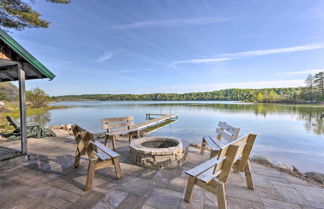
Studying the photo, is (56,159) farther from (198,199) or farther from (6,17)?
(6,17)

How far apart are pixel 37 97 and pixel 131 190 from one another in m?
→ 33.3

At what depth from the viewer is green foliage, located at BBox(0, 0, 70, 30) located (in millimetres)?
5785

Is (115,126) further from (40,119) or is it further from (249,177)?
(40,119)

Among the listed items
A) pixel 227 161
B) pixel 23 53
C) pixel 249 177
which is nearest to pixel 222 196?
pixel 227 161

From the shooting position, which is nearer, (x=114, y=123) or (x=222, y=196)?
(x=222, y=196)

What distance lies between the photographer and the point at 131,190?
2076 mm

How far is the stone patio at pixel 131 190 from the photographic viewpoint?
178cm

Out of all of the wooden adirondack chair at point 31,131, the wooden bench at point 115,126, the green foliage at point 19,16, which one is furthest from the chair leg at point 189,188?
the green foliage at point 19,16

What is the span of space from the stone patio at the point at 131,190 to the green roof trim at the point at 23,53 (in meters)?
1.95

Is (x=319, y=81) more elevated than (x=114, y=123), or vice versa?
(x=319, y=81)

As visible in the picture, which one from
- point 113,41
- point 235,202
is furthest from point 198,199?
point 113,41

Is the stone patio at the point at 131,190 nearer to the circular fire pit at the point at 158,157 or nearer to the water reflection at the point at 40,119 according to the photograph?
the circular fire pit at the point at 158,157

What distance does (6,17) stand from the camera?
609 cm

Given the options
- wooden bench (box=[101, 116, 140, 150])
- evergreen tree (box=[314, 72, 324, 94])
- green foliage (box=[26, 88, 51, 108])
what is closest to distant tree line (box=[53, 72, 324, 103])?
evergreen tree (box=[314, 72, 324, 94])
